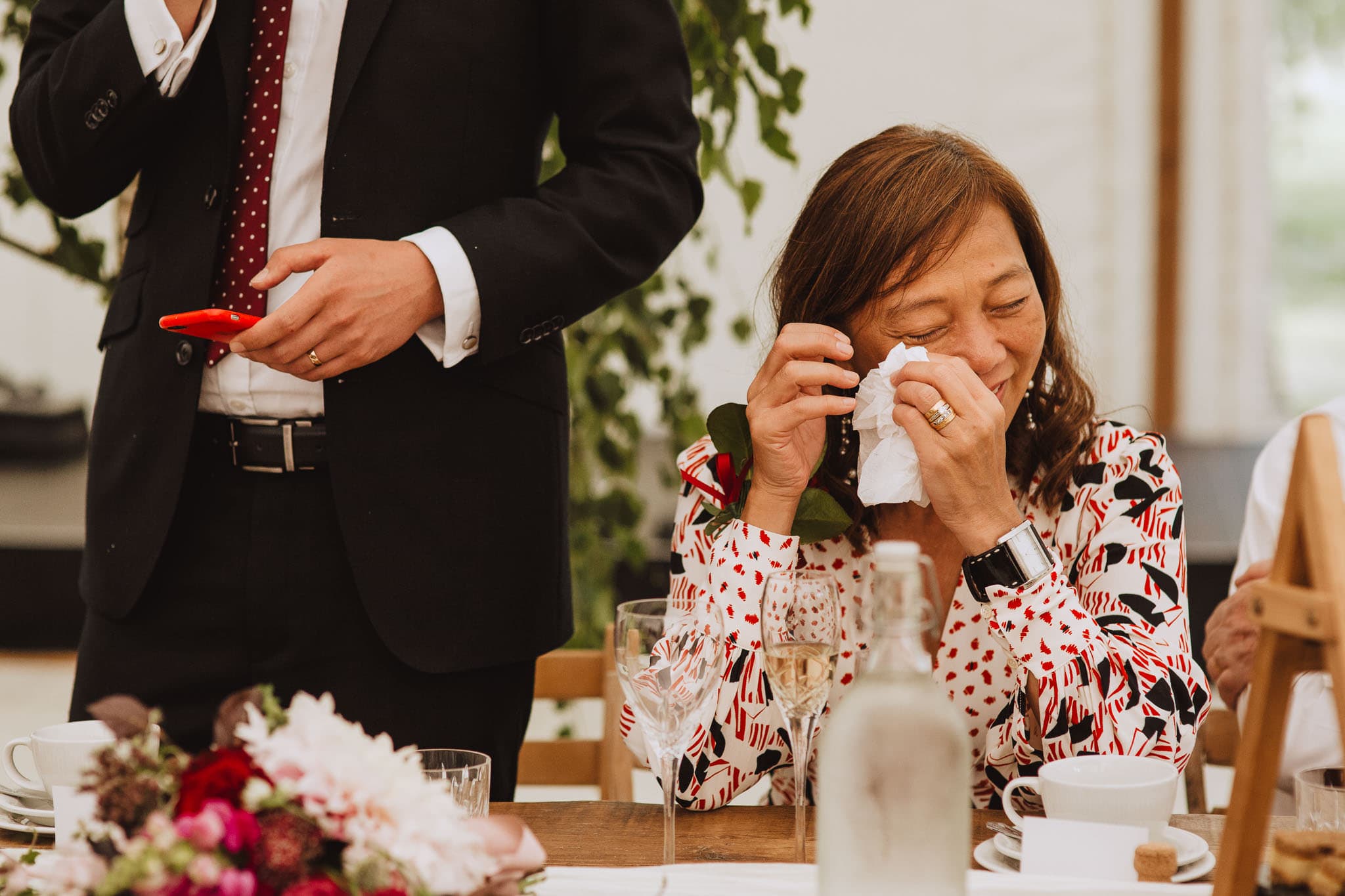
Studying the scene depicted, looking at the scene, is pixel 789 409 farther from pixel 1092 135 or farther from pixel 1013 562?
pixel 1092 135

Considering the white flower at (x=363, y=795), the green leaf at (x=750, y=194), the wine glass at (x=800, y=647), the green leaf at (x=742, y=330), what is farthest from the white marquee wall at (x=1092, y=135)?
the white flower at (x=363, y=795)

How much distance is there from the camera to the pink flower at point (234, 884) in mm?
602

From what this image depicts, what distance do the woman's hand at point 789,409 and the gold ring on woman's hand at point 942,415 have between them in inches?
3.4

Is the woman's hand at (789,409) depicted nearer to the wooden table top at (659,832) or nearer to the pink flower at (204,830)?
the wooden table top at (659,832)

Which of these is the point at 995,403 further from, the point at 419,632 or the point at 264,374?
the point at 264,374

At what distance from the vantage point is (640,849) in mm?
1114

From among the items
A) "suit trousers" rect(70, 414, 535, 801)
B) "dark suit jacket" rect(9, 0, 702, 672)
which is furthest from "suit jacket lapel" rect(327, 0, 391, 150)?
"suit trousers" rect(70, 414, 535, 801)

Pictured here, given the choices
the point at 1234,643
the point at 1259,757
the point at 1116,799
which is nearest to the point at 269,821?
A: the point at 1259,757

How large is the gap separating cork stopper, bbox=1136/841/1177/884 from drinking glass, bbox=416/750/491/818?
0.48 metres

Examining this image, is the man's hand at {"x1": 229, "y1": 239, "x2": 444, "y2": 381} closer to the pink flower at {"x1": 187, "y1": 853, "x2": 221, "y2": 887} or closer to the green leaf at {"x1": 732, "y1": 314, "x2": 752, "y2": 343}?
the pink flower at {"x1": 187, "y1": 853, "x2": 221, "y2": 887}

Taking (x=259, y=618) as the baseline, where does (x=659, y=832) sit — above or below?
below

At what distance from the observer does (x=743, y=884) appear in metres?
0.91

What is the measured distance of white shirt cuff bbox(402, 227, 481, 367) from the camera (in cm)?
138

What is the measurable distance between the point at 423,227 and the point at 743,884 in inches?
33.5
